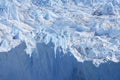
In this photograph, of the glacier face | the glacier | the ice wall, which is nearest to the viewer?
the ice wall

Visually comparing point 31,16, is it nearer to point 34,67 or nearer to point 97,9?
point 97,9

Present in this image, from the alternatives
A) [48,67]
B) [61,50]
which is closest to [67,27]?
[61,50]

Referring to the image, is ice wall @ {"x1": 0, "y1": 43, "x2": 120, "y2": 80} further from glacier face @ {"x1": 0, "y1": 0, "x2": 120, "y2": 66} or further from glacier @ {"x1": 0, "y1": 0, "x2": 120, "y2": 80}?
glacier face @ {"x1": 0, "y1": 0, "x2": 120, "y2": 66}

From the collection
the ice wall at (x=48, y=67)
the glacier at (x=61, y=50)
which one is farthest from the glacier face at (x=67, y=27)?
the ice wall at (x=48, y=67)

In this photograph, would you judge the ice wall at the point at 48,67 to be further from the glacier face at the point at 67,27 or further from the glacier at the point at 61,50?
the glacier face at the point at 67,27

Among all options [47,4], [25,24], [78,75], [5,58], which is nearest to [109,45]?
[78,75]

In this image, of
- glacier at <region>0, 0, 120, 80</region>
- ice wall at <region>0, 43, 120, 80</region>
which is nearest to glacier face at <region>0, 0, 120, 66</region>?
glacier at <region>0, 0, 120, 80</region>

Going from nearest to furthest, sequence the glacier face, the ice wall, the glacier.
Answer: the ice wall < the glacier < the glacier face

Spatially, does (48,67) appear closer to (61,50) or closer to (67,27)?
(61,50)
